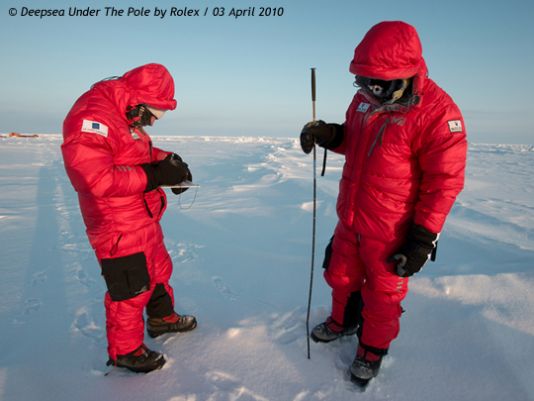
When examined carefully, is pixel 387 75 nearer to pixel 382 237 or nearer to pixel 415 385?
pixel 382 237

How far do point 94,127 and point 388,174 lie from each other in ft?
5.29

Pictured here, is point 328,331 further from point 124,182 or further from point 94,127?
point 94,127

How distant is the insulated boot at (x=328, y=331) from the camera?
224cm

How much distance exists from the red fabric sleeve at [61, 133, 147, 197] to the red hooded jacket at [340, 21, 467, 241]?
134 centimetres

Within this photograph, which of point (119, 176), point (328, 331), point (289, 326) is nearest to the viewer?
point (119, 176)

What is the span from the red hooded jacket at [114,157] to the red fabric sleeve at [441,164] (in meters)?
1.51

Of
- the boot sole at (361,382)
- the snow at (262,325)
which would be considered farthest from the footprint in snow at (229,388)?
the boot sole at (361,382)

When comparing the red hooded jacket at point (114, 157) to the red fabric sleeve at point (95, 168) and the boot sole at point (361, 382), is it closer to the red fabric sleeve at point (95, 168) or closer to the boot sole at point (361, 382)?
the red fabric sleeve at point (95, 168)

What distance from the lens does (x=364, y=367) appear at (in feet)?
6.26

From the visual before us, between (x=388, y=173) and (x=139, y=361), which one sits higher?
(x=388, y=173)

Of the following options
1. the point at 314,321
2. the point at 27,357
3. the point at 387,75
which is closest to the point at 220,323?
the point at 314,321

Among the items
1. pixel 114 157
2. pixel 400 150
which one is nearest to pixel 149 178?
pixel 114 157

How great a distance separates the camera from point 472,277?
2572mm

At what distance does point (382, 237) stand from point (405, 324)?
89 centimetres
